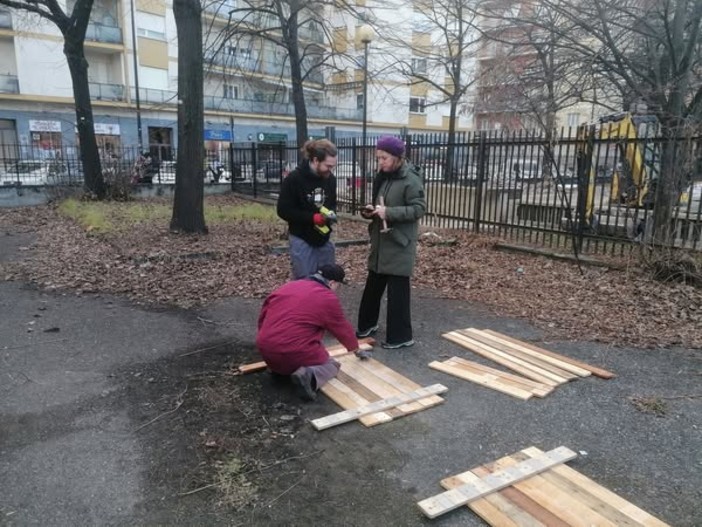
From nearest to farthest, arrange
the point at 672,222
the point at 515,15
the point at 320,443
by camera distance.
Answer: the point at 320,443
the point at 672,222
the point at 515,15

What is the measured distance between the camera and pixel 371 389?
149 inches

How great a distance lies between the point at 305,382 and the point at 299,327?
0.38m

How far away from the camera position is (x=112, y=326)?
515cm

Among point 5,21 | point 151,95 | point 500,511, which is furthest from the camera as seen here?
point 151,95

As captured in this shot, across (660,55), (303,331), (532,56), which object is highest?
(532,56)

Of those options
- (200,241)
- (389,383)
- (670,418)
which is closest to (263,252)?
(200,241)

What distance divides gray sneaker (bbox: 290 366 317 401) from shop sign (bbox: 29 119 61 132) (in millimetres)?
33677

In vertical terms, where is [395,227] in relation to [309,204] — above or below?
below

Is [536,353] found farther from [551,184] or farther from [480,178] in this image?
[551,184]

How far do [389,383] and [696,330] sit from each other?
10.9 ft

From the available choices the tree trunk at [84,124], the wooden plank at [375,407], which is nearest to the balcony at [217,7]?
the tree trunk at [84,124]

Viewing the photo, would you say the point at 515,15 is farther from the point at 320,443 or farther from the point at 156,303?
the point at 320,443

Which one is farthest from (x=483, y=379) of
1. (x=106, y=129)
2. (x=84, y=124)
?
(x=106, y=129)

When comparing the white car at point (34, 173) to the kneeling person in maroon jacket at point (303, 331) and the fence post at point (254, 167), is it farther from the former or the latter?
the kneeling person in maroon jacket at point (303, 331)
